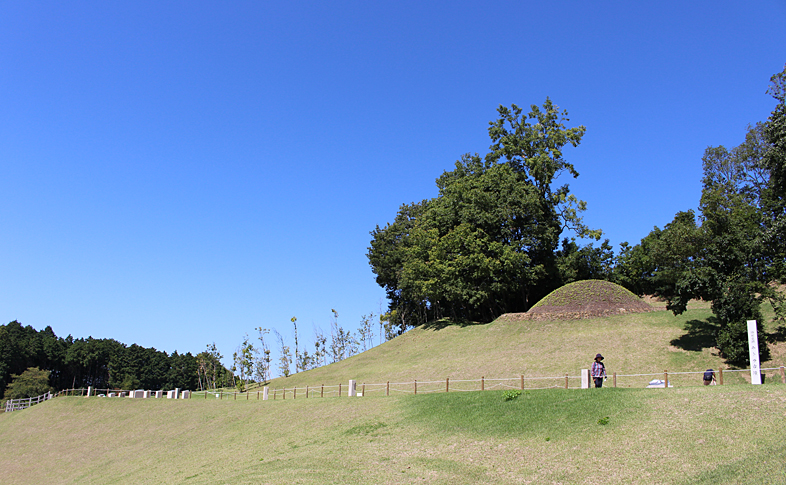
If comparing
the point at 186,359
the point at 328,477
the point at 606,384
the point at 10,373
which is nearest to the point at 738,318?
the point at 606,384

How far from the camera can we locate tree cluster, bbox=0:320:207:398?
294ft

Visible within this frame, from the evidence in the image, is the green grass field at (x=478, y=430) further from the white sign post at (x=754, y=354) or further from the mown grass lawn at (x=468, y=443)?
the white sign post at (x=754, y=354)

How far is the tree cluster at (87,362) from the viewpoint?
8956 centimetres

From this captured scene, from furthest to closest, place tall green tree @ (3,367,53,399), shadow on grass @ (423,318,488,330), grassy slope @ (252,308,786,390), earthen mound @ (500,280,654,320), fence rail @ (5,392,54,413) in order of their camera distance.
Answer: tall green tree @ (3,367,53,399), shadow on grass @ (423,318,488,330), fence rail @ (5,392,54,413), earthen mound @ (500,280,654,320), grassy slope @ (252,308,786,390)

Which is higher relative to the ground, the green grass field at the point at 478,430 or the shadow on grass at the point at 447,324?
the shadow on grass at the point at 447,324

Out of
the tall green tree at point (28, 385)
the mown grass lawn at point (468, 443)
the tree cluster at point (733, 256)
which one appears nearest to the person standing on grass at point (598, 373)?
Answer: the mown grass lawn at point (468, 443)

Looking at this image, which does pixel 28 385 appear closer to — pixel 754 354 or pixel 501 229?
pixel 501 229

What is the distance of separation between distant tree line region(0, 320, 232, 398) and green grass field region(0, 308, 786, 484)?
5316 centimetres

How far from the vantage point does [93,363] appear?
105 metres

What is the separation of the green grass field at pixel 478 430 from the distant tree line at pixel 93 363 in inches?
2093

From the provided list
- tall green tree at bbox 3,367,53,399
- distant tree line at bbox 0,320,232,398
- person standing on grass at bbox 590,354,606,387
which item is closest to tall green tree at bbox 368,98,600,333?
person standing on grass at bbox 590,354,606,387

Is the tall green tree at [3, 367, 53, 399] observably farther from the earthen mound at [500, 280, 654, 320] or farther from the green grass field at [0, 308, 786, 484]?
the earthen mound at [500, 280, 654, 320]

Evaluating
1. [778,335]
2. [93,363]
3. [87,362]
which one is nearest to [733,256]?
[778,335]

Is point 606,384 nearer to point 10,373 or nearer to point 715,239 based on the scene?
point 715,239
